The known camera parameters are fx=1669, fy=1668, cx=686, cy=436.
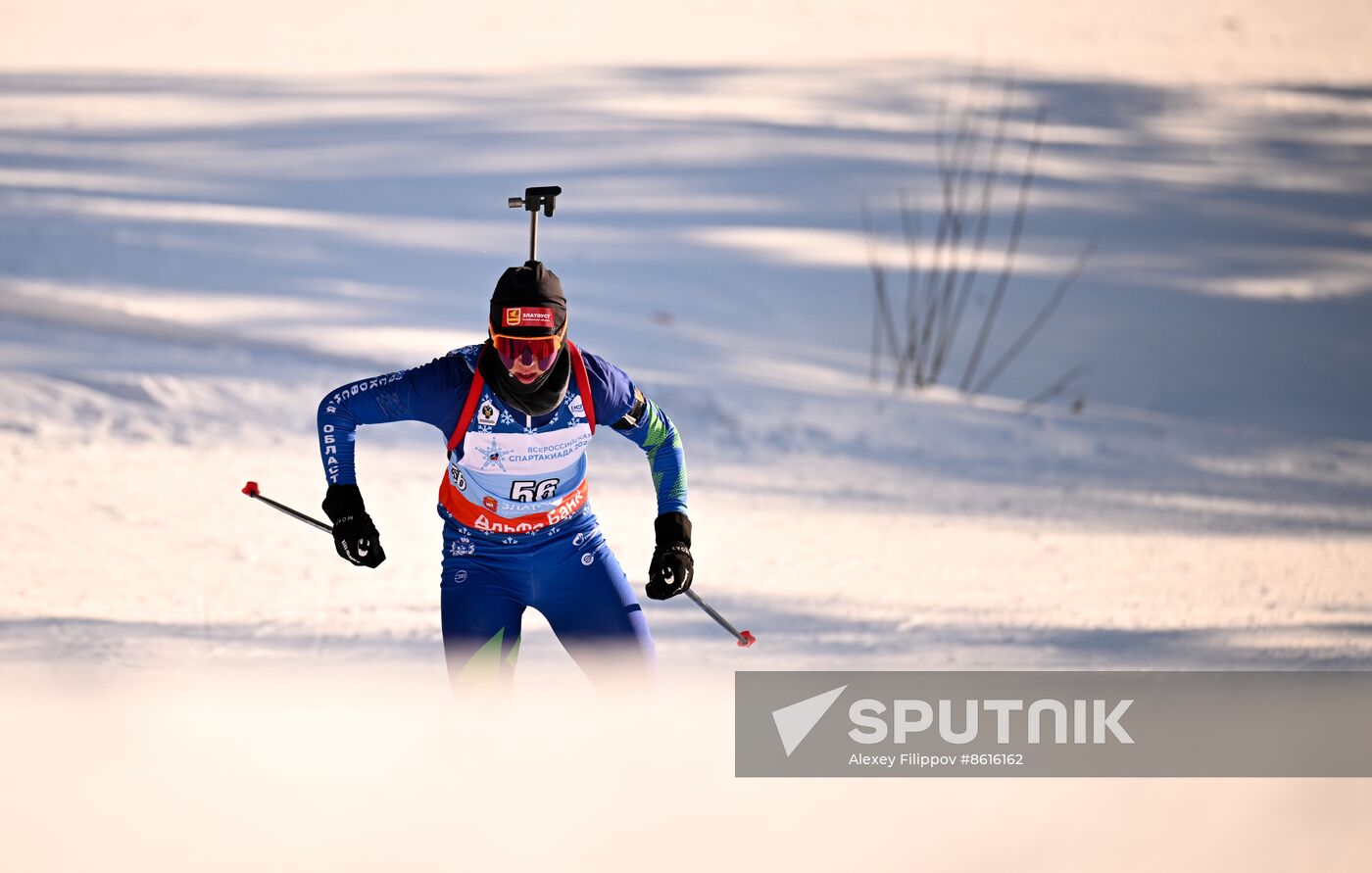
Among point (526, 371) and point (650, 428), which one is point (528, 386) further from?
point (650, 428)

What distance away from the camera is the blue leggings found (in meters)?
4.37

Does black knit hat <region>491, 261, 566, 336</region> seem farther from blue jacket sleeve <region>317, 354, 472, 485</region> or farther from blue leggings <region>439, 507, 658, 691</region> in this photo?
blue leggings <region>439, 507, 658, 691</region>

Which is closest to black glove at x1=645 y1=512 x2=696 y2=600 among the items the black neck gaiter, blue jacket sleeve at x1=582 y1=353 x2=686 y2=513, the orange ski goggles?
blue jacket sleeve at x1=582 y1=353 x2=686 y2=513

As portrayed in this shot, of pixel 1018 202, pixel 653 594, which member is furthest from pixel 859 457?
→ pixel 1018 202

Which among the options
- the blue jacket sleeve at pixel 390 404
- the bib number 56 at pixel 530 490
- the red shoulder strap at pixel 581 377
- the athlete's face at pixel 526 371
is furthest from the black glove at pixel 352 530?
the red shoulder strap at pixel 581 377

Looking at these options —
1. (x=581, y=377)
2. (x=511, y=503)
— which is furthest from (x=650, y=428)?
(x=511, y=503)

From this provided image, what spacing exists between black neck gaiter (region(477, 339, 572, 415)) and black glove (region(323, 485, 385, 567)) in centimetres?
46

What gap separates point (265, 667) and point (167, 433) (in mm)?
2598

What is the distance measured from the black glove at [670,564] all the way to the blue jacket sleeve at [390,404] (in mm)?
645

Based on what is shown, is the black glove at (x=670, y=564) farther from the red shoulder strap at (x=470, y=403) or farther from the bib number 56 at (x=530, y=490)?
the red shoulder strap at (x=470, y=403)

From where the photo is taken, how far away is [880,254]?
42.4 feet

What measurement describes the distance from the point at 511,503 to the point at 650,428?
0.44m

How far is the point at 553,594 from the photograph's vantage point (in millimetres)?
4441

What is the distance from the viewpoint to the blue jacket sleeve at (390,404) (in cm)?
423
